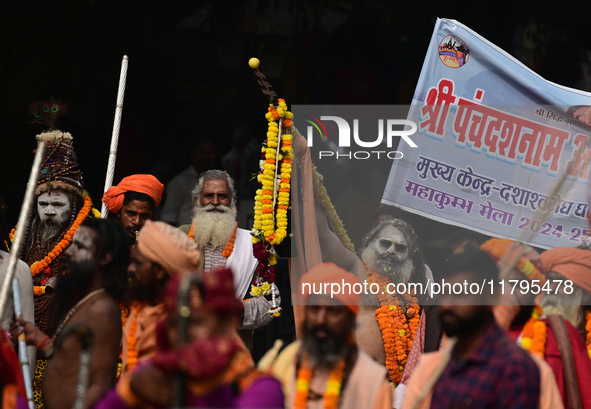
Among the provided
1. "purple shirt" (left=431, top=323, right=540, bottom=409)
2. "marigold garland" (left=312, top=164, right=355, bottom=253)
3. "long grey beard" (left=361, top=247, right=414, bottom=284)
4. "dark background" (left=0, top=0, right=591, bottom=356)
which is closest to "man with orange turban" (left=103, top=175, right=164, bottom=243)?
"marigold garland" (left=312, top=164, right=355, bottom=253)

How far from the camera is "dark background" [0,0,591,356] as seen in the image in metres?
8.98

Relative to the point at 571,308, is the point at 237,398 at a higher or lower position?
lower

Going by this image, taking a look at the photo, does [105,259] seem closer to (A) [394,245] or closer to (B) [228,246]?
(B) [228,246]

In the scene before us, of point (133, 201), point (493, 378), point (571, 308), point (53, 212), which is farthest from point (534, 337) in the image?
point (53, 212)

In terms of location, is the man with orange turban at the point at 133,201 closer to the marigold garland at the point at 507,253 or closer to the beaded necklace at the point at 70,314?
the beaded necklace at the point at 70,314

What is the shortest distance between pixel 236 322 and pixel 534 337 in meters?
1.52

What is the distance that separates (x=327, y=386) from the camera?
12.6ft

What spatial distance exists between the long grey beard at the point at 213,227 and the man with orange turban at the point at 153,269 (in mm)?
2089

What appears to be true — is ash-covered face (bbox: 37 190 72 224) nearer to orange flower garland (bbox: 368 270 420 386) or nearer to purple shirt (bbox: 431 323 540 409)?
orange flower garland (bbox: 368 270 420 386)

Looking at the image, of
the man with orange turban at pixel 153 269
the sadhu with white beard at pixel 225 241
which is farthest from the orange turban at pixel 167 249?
the sadhu with white beard at pixel 225 241

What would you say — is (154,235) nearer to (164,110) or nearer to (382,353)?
(382,353)

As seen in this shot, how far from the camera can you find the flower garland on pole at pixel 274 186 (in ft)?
19.0

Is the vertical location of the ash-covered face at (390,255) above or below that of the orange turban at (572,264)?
above

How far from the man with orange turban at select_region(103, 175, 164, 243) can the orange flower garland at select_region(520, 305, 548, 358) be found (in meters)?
3.06
